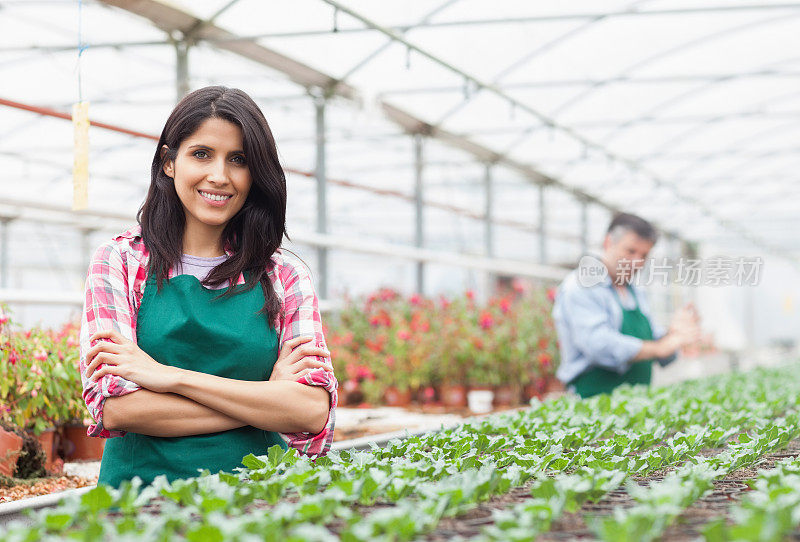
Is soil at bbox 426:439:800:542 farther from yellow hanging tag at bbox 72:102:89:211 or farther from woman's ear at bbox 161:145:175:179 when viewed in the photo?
yellow hanging tag at bbox 72:102:89:211

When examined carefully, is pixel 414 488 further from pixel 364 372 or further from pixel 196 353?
pixel 364 372

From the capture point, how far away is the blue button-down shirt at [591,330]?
127 inches

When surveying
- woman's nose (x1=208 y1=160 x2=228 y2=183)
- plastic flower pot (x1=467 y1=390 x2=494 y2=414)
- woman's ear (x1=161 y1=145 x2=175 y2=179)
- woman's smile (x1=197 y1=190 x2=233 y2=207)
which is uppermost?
woman's ear (x1=161 y1=145 x2=175 y2=179)

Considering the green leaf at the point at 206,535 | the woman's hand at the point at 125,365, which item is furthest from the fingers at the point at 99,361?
the green leaf at the point at 206,535

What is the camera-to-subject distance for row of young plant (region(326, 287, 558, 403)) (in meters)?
5.16

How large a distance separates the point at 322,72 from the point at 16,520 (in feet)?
16.0

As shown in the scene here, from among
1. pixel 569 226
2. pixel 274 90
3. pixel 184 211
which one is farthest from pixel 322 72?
pixel 569 226

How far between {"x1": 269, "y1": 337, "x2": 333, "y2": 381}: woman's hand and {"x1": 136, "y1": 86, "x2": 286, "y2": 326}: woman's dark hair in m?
0.07

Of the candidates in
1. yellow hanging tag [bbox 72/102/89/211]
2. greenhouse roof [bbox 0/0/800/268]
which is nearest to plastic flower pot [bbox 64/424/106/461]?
yellow hanging tag [bbox 72/102/89/211]

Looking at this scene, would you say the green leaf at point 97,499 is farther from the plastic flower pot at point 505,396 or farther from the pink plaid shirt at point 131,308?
the plastic flower pot at point 505,396

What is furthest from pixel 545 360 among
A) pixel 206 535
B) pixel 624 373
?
pixel 206 535

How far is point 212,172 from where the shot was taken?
63.4 inches

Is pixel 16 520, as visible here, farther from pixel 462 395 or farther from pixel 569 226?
pixel 569 226

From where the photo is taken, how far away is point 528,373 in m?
5.35
